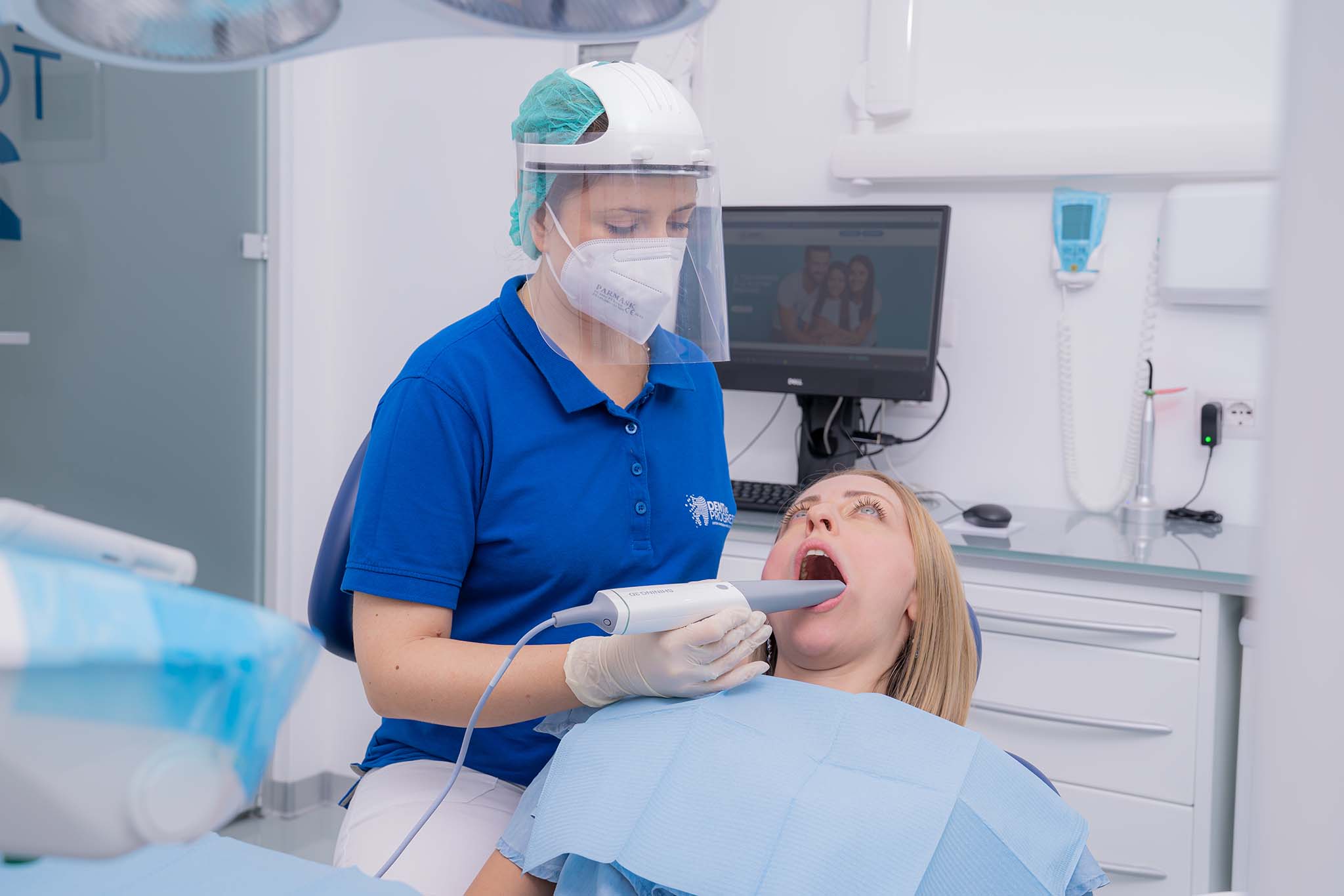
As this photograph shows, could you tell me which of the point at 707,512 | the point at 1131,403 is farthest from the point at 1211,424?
the point at 707,512

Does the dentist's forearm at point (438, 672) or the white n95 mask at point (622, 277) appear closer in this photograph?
the dentist's forearm at point (438, 672)

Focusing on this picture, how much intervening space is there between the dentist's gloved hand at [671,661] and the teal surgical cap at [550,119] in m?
0.54

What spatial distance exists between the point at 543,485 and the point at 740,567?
1026 mm

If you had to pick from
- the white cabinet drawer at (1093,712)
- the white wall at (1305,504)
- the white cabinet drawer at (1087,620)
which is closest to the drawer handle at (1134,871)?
the white cabinet drawer at (1093,712)

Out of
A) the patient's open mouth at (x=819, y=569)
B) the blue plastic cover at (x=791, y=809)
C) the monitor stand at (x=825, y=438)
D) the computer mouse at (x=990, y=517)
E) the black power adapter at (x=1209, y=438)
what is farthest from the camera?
the monitor stand at (x=825, y=438)

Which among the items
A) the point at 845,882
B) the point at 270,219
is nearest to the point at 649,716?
the point at 845,882

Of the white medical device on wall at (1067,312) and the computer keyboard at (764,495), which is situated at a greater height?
→ the white medical device on wall at (1067,312)

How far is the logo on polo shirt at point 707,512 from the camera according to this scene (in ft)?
4.80

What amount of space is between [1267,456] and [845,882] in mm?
777

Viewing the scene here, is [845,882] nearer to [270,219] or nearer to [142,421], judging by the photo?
[142,421]

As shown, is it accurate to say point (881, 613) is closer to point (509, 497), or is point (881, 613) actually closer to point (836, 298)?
point (509, 497)

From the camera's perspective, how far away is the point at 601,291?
1.34 m

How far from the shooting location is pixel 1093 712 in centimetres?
199

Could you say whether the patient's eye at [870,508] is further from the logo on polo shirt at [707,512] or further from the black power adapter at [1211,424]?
the black power adapter at [1211,424]
